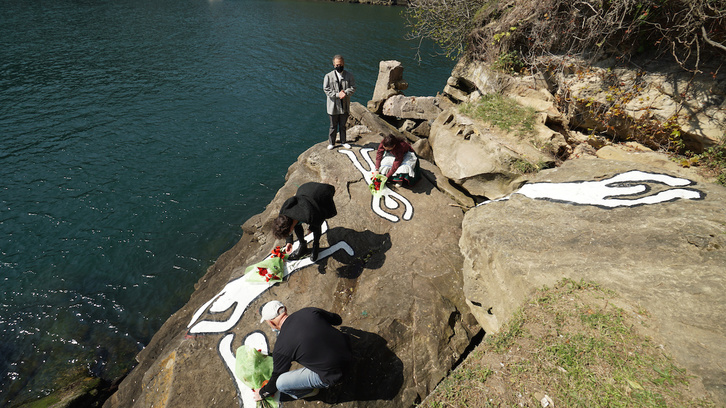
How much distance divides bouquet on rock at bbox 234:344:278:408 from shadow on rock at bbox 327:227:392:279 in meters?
2.43

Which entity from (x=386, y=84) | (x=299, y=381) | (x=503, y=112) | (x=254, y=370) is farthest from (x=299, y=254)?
(x=386, y=84)

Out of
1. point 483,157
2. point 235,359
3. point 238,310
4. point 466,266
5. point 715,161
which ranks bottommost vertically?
point 235,359

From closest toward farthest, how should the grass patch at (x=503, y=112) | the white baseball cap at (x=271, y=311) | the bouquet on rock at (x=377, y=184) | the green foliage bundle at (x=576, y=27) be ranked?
the white baseball cap at (x=271, y=311) < the green foliage bundle at (x=576, y=27) < the bouquet on rock at (x=377, y=184) < the grass patch at (x=503, y=112)

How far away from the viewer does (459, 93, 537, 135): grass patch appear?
387 inches

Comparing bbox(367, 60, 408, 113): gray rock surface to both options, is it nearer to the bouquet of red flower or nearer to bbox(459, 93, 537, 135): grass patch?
bbox(459, 93, 537, 135): grass patch

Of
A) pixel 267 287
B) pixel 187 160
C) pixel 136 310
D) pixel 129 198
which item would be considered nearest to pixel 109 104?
pixel 187 160

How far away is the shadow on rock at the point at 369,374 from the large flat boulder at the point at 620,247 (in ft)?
6.84

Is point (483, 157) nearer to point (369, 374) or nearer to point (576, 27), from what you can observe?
point (576, 27)

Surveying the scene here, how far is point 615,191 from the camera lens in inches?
280

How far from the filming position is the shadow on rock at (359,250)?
741 cm

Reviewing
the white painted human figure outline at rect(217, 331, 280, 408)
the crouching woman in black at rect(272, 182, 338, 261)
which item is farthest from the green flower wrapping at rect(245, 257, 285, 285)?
the white painted human figure outline at rect(217, 331, 280, 408)

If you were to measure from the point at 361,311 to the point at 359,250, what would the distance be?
1.69m

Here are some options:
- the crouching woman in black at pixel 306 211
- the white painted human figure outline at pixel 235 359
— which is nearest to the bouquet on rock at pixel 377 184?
the crouching woman in black at pixel 306 211

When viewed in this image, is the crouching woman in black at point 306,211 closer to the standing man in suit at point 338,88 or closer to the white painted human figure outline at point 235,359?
the white painted human figure outline at point 235,359
